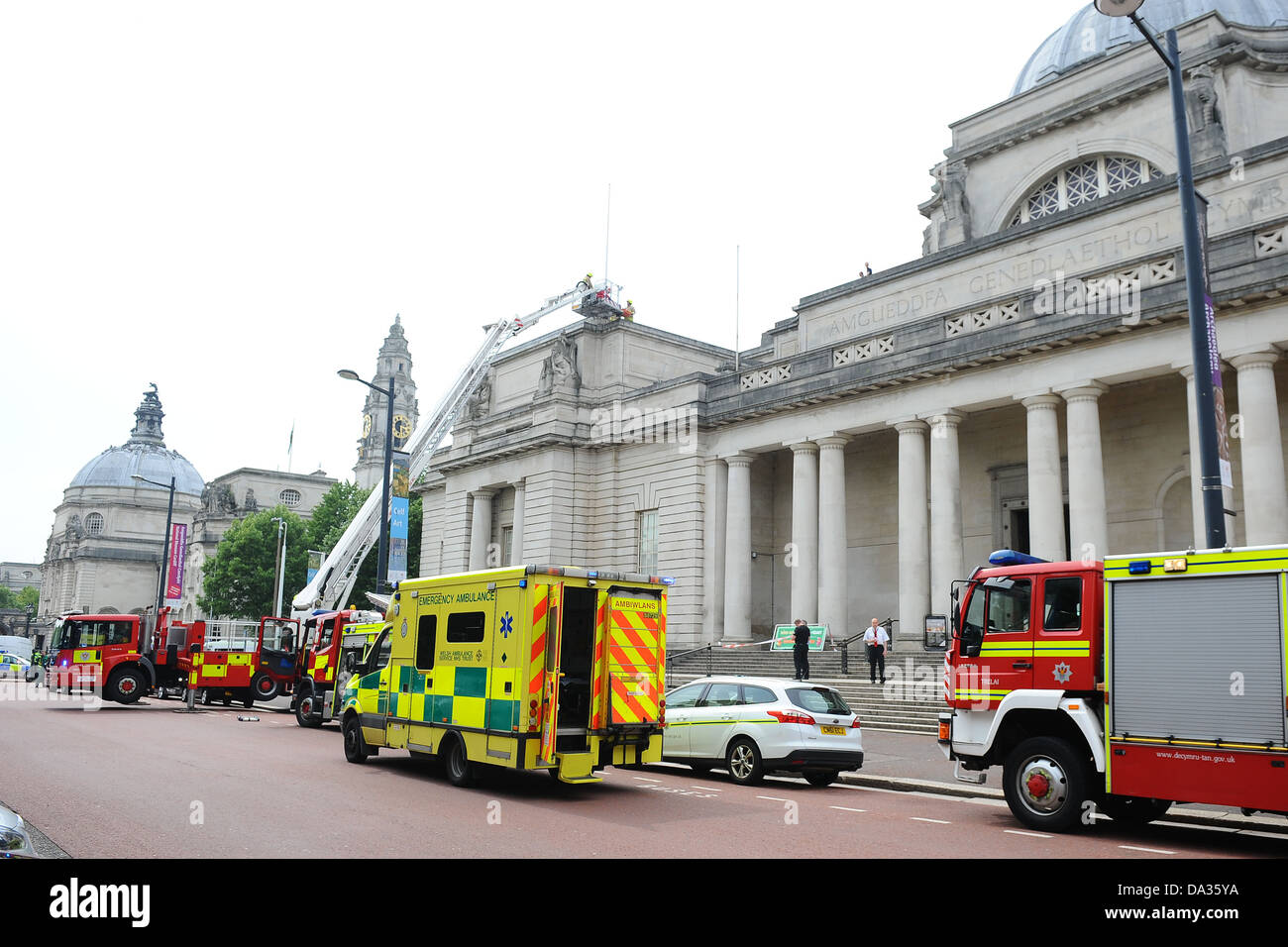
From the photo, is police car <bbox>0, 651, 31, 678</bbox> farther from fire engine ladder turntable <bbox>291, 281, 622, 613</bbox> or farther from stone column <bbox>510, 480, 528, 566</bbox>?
stone column <bbox>510, 480, 528, 566</bbox>

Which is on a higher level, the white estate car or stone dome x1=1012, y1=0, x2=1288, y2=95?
stone dome x1=1012, y1=0, x2=1288, y2=95

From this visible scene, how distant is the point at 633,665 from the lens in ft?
44.8

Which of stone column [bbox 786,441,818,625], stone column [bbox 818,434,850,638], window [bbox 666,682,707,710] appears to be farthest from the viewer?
stone column [bbox 786,441,818,625]

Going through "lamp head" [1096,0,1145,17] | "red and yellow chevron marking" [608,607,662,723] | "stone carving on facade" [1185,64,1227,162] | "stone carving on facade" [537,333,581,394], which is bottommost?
"red and yellow chevron marking" [608,607,662,723]

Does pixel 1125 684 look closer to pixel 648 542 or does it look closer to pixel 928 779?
pixel 928 779

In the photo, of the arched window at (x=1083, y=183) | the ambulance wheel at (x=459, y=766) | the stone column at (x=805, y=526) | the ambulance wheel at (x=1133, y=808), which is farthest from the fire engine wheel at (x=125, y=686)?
the arched window at (x=1083, y=183)

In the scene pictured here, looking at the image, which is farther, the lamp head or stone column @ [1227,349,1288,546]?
stone column @ [1227,349,1288,546]

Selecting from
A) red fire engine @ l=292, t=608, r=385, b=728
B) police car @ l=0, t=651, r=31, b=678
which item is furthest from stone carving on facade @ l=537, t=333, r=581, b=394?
police car @ l=0, t=651, r=31, b=678

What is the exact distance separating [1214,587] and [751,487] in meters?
26.5

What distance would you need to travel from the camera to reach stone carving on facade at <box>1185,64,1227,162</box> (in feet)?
92.6

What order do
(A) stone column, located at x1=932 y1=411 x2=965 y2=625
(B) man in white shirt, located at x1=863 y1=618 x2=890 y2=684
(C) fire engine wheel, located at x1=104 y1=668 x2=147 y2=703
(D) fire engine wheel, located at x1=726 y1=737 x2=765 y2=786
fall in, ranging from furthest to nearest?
(C) fire engine wheel, located at x1=104 y1=668 x2=147 y2=703, (A) stone column, located at x1=932 y1=411 x2=965 y2=625, (B) man in white shirt, located at x1=863 y1=618 x2=890 y2=684, (D) fire engine wheel, located at x1=726 y1=737 x2=765 y2=786

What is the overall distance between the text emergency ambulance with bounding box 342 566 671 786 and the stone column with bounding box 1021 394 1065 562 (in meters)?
14.7
